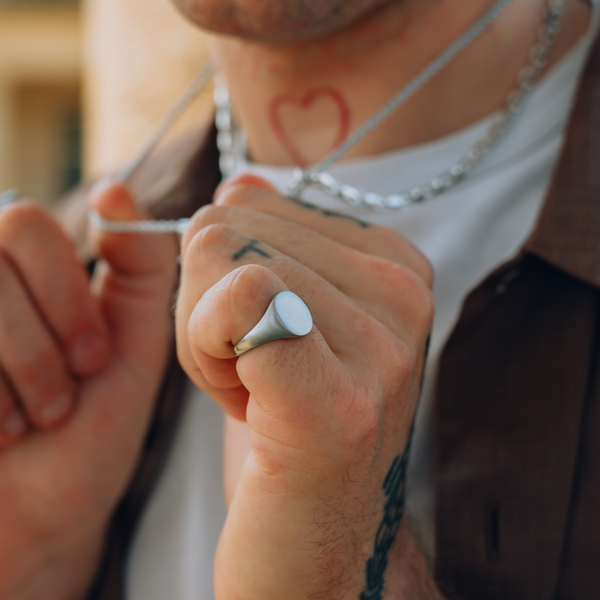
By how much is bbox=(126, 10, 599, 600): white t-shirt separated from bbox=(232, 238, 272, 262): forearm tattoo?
376 mm

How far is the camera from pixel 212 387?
0.57m

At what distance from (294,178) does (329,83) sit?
152mm

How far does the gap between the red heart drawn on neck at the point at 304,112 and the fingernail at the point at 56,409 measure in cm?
51

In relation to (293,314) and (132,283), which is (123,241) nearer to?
(132,283)

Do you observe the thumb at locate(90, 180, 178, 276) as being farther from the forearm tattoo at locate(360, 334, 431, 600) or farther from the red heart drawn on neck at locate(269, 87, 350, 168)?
the forearm tattoo at locate(360, 334, 431, 600)

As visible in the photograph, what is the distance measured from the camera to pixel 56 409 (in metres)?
0.79

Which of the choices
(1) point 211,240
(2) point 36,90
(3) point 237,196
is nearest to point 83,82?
(2) point 36,90

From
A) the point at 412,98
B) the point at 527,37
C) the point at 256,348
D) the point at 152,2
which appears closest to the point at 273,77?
the point at 412,98

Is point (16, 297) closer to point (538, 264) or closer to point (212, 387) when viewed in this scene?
point (212, 387)

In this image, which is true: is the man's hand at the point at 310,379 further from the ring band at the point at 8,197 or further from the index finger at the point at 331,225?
the ring band at the point at 8,197

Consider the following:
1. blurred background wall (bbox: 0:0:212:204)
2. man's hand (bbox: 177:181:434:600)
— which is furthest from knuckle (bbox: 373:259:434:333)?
blurred background wall (bbox: 0:0:212:204)

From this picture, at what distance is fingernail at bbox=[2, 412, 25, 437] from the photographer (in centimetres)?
76

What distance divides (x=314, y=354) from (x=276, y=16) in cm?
51

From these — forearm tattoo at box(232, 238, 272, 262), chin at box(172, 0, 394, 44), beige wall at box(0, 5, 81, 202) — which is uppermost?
chin at box(172, 0, 394, 44)
